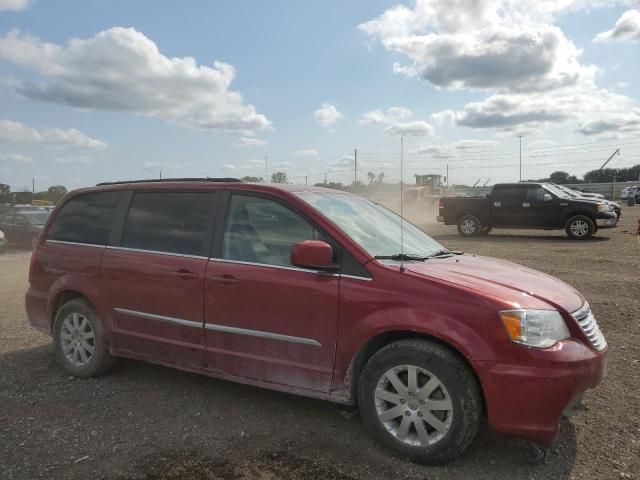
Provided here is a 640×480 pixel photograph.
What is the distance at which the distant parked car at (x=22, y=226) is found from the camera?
18094 millimetres

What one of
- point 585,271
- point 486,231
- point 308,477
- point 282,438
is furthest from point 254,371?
point 486,231

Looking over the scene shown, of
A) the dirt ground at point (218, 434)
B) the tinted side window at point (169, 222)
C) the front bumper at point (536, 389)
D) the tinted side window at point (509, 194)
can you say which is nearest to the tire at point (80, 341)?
the dirt ground at point (218, 434)

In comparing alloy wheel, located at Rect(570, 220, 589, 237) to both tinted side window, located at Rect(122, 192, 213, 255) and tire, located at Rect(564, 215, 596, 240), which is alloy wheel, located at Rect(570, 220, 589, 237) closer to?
tire, located at Rect(564, 215, 596, 240)

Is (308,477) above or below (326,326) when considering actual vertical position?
below

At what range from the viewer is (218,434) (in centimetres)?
374

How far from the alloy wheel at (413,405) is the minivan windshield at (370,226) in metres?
0.85

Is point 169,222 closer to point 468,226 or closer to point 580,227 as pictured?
point 580,227

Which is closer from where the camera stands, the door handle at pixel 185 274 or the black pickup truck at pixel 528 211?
the door handle at pixel 185 274

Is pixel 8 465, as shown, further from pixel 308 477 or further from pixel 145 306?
pixel 308 477

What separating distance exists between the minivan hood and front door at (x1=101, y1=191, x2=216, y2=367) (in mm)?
1714

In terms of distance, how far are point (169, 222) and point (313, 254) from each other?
1.60m

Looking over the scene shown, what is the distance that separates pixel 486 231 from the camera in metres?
19.3

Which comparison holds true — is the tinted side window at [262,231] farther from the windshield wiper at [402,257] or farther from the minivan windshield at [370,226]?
the windshield wiper at [402,257]

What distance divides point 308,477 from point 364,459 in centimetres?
41
